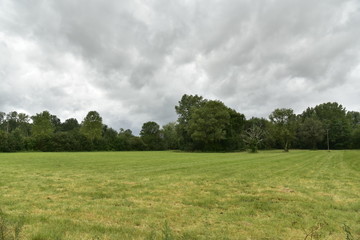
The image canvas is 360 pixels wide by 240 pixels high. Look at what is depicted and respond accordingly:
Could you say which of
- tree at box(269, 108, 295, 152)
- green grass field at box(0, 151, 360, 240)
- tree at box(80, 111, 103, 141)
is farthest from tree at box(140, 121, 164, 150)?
green grass field at box(0, 151, 360, 240)

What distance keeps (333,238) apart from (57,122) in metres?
154

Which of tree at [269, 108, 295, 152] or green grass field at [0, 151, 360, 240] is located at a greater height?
tree at [269, 108, 295, 152]

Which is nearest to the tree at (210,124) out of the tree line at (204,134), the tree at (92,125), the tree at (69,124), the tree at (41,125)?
the tree line at (204,134)

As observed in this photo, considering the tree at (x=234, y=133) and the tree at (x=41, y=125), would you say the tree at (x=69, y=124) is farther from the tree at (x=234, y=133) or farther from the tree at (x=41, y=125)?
the tree at (x=234, y=133)

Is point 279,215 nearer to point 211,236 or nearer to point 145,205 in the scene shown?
point 211,236

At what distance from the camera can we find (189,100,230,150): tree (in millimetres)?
67312

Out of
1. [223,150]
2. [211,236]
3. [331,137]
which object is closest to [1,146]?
[223,150]

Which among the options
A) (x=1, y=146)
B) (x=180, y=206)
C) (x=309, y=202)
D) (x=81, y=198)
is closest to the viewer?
(x=180, y=206)

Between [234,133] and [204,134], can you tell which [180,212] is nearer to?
[204,134]

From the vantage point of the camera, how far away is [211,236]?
4754mm

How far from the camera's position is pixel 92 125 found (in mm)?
91375

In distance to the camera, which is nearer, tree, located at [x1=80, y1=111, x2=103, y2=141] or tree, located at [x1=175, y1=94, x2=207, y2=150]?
tree, located at [x1=175, y1=94, x2=207, y2=150]

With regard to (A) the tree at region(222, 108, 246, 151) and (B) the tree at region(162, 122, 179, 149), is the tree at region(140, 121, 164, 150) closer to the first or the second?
(B) the tree at region(162, 122, 179, 149)

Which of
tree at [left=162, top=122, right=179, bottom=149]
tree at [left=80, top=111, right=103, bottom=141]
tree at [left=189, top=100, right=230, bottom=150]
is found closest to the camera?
tree at [left=189, top=100, right=230, bottom=150]
